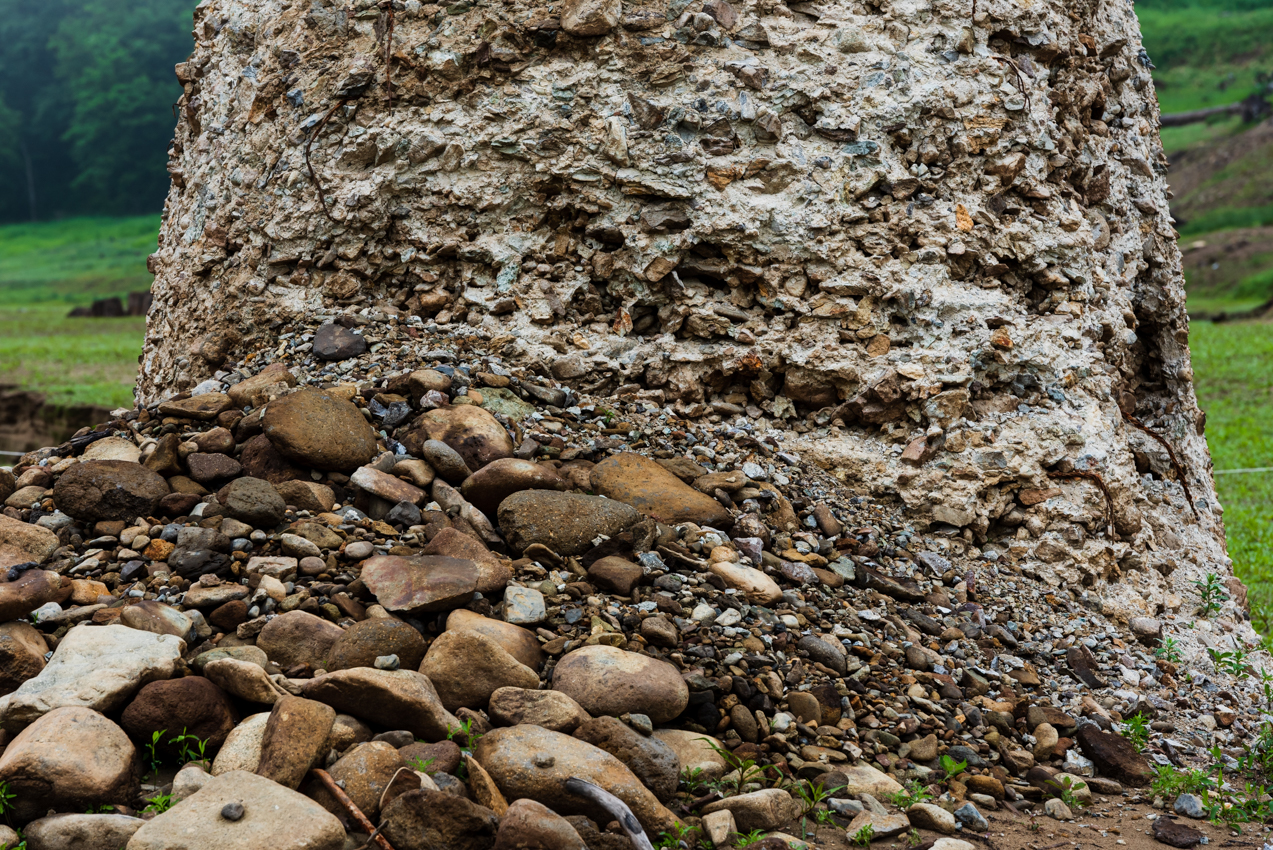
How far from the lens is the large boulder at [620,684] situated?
9.84ft

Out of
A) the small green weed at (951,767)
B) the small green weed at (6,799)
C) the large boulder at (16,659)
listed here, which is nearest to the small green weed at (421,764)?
the small green weed at (6,799)

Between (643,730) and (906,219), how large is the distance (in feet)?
9.13

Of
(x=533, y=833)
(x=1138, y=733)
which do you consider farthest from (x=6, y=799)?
(x=1138, y=733)

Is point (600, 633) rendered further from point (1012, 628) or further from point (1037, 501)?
point (1037, 501)

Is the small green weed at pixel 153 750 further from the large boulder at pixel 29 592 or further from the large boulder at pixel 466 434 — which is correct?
the large boulder at pixel 466 434

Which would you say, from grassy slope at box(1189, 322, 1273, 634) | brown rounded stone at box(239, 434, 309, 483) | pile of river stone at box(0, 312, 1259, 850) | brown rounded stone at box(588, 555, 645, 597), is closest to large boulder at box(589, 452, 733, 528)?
pile of river stone at box(0, 312, 1259, 850)

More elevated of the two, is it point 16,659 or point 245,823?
point 16,659

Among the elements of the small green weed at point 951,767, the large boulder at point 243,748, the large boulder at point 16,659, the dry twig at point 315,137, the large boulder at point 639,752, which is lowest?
the small green weed at point 951,767

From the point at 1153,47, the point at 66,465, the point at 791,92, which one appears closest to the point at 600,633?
the point at 66,465

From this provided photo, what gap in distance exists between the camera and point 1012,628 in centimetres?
395

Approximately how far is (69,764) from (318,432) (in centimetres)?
162

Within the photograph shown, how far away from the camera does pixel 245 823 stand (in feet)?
7.45

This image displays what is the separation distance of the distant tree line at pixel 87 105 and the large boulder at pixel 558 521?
189ft

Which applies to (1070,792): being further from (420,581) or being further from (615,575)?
(420,581)
